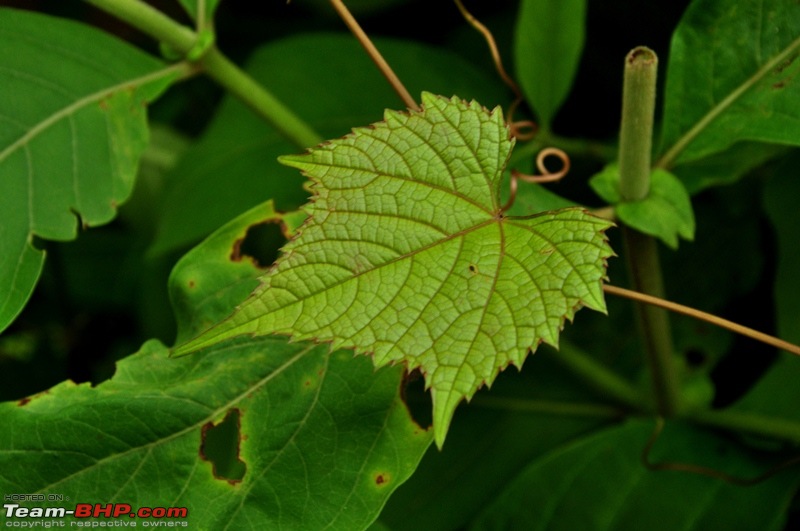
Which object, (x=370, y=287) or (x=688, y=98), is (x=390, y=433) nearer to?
(x=370, y=287)

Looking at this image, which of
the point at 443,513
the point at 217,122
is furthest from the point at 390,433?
the point at 217,122

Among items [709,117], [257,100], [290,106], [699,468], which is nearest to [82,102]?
[257,100]

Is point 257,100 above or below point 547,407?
above

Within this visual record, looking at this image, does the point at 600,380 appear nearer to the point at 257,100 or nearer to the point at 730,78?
the point at 730,78

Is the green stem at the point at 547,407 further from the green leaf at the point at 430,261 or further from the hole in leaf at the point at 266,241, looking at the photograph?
the green leaf at the point at 430,261

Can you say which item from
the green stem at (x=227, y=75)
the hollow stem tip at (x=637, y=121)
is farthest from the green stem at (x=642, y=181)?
the green stem at (x=227, y=75)

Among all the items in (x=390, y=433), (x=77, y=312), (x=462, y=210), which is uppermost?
(x=77, y=312)

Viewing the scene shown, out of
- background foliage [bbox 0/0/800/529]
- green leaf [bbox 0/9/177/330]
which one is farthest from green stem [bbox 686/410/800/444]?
green leaf [bbox 0/9/177/330]
